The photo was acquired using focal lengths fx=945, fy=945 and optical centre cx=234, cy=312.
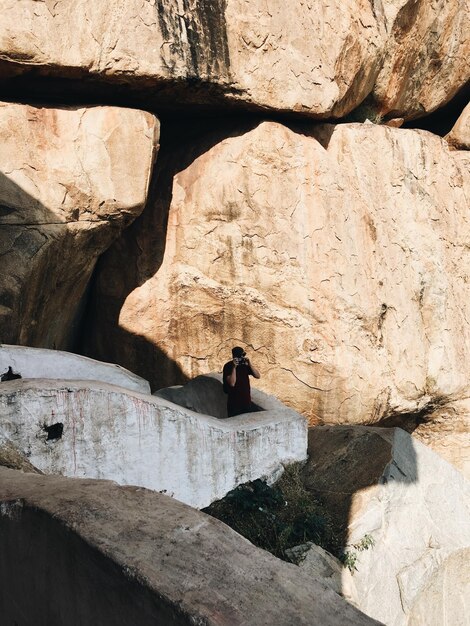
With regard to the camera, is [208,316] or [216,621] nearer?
[216,621]

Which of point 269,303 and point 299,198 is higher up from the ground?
point 299,198

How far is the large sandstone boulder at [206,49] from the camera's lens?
8.51 m

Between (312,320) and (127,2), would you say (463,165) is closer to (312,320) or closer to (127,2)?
(312,320)

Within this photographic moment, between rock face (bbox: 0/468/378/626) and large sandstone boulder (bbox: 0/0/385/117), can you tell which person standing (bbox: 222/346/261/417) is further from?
rock face (bbox: 0/468/378/626)

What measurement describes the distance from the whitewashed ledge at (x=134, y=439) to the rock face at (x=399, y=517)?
64 centimetres

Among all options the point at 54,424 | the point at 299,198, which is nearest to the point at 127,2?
the point at 299,198

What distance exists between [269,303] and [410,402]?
2148 millimetres

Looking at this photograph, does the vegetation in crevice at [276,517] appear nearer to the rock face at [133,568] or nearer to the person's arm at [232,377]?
the person's arm at [232,377]

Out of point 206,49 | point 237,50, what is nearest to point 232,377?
point 206,49

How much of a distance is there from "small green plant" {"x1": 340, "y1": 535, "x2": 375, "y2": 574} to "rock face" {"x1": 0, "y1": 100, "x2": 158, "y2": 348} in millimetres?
3599

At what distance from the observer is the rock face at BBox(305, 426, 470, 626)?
22.8 feet

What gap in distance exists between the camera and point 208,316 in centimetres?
1055

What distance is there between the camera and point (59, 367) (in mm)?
7047

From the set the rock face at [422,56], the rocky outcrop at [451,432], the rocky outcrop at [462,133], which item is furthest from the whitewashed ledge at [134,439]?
the rocky outcrop at [462,133]
